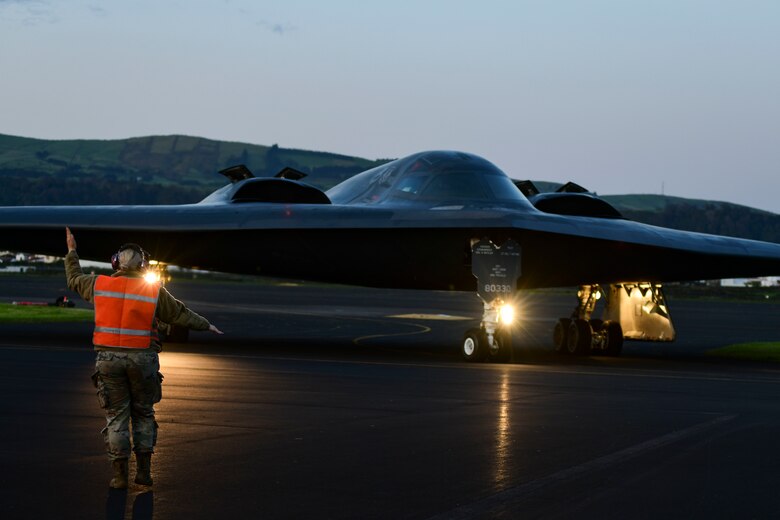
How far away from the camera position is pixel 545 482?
28.2 feet

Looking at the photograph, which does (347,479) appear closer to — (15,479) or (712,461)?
(15,479)

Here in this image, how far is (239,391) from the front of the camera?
14.9 metres

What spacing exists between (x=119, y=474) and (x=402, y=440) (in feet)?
10.9

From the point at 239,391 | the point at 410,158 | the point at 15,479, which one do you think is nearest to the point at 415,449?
the point at 15,479

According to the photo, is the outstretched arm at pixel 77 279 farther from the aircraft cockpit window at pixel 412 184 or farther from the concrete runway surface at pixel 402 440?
the aircraft cockpit window at pixel 412 184

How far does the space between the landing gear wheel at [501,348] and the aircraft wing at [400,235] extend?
6.42ft

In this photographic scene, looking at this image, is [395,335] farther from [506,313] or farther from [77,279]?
[77,279]

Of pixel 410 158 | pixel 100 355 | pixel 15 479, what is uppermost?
pixel 410 158

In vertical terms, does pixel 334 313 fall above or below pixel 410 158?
below

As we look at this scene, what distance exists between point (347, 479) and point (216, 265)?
17.1 m

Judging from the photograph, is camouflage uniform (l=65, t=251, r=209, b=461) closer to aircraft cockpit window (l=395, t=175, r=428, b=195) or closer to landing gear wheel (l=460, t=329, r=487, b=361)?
landing gear wheel (l=460, t=329, r=487, b=361)

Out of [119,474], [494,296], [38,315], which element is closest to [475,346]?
[494,296]

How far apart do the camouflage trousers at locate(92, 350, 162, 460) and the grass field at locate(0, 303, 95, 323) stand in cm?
2476

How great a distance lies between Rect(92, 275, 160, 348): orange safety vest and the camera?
28.4 ft
